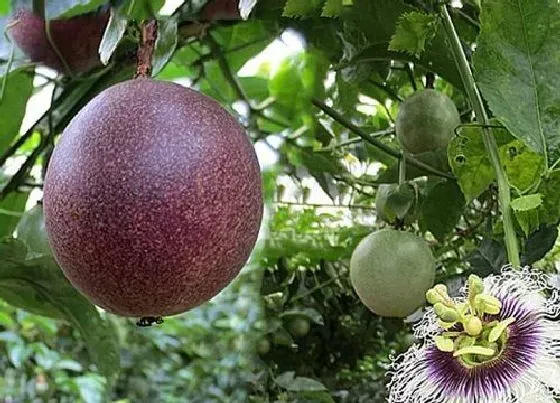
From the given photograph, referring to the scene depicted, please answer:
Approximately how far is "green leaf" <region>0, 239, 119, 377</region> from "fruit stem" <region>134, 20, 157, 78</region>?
289mm

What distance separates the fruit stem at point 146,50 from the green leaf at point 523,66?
0.63ft

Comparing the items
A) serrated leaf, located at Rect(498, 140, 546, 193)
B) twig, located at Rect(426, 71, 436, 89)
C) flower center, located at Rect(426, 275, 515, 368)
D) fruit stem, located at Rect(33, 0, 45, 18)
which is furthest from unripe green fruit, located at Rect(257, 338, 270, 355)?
flower center, located at Rect(426, 275, 515, 368)

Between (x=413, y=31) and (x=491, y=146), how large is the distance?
0.11 m

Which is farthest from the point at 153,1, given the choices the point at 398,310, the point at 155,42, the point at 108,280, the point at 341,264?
the point at 341,264

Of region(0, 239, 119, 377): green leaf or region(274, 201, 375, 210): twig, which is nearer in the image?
region(0, 239, 119, 377): green leaf

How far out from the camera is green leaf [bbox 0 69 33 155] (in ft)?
2.80

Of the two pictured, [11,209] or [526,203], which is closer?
[526,203]

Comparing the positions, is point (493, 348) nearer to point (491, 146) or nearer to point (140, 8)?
point (491, 146)

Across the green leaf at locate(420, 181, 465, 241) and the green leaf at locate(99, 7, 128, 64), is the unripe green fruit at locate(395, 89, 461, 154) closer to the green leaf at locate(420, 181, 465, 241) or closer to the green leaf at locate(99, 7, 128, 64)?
the green leaf at locate(420, 181, 465, 241)

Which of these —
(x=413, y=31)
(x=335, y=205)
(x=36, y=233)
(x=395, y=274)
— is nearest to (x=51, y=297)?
(x=36, y=233)

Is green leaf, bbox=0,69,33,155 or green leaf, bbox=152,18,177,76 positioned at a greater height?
green leaf, bbox=152,18,177,76

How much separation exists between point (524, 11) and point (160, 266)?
0.79ft

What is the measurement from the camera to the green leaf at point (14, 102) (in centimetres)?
85

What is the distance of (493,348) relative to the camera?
440 millimetres
